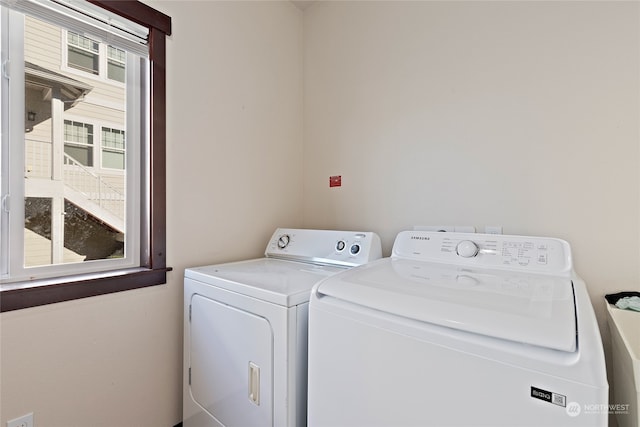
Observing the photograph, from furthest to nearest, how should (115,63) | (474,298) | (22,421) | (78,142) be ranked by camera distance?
(115,63) → (78,142) → (22,421) → (474,298)

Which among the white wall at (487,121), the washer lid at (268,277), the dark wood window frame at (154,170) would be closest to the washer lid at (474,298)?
the washer lid at (268,277)

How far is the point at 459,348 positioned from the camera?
0.71m

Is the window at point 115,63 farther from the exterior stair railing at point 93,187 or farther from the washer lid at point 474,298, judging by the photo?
the washer lid at point 474,298

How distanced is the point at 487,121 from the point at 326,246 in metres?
1.01

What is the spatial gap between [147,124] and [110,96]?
190mm

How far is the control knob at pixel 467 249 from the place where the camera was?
1279 millimetres

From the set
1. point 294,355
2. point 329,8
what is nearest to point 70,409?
point 294,355

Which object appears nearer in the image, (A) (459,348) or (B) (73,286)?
(A) (459,348)

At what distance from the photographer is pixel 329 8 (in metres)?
2.09

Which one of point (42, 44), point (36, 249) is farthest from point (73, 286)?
point (42, 44)

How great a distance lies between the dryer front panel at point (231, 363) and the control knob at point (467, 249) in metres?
0.86

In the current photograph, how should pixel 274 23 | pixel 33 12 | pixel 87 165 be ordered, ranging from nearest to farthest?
pixel 33 12, pixel 87 165, pixel 274 23

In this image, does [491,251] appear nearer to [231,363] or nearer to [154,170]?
[231,363]

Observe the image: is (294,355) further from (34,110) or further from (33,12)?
(33,12)
